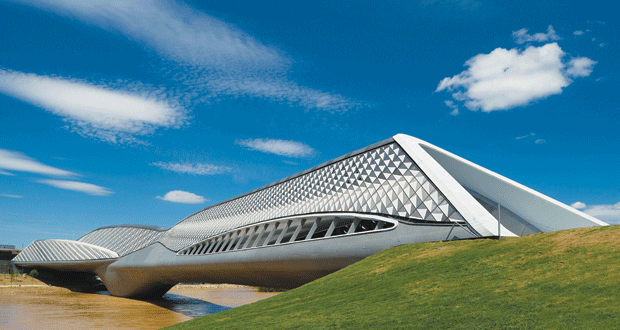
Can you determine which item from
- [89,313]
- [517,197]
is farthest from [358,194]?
[89,313]

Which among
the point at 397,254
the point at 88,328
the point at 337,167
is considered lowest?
the point at 88,328

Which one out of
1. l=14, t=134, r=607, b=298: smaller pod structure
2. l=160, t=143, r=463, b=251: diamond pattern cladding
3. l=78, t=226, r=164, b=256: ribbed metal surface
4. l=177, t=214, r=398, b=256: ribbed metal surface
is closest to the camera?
l=14, t=134, r=607, b=298: smaller pod structure

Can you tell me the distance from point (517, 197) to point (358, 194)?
400 inches

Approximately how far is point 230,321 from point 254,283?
20.1m

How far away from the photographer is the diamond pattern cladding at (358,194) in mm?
20359

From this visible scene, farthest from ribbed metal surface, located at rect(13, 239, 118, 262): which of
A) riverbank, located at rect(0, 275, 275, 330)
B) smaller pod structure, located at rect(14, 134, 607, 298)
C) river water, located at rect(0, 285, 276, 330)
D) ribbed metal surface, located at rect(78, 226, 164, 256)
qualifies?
smaller pod structure, located at rect(14, 134, 607, 298)

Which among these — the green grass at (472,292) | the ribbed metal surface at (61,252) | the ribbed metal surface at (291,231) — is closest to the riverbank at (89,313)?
the ribbed metal surface at (61,252)

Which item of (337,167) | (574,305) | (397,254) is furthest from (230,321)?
(337,167)

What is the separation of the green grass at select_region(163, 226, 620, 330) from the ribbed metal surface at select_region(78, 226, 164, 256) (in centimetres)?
4343

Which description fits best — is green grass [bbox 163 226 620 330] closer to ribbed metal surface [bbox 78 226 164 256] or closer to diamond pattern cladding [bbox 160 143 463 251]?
diamond pattern cladding [bbox 160 143 463 251]

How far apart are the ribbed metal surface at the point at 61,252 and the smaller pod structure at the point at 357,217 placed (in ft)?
42.2

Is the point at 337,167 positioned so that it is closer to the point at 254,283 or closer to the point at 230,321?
the point at 254,283

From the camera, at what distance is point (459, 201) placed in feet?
60.6

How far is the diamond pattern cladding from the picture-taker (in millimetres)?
20359
